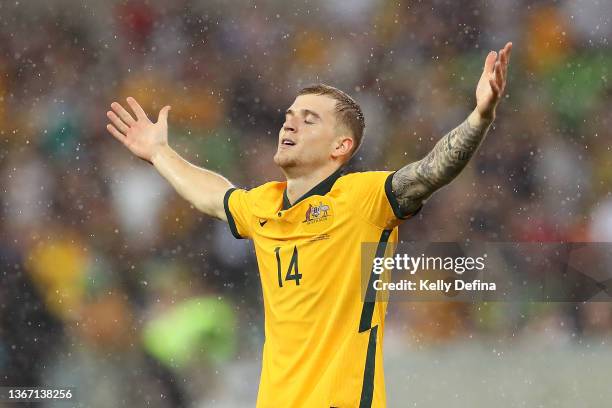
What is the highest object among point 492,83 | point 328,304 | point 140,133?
point 140,133

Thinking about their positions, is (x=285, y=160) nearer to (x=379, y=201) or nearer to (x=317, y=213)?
(x=317, y=213)

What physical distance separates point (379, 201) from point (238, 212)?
58 cm

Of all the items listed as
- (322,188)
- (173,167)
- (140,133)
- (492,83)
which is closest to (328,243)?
(322,188)

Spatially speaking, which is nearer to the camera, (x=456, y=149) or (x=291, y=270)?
(x=456, y=149)

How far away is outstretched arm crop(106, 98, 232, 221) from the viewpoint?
9.95 ft

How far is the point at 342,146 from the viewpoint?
2799 mm

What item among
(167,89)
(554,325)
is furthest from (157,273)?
(554,325)

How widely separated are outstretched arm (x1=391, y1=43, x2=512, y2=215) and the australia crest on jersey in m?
0.23

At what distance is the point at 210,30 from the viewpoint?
688 cm

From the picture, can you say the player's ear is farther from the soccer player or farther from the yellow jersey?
the yellow jersey

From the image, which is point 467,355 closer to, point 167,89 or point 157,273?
point 157,273

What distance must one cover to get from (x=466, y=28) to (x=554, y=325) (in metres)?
2.28
